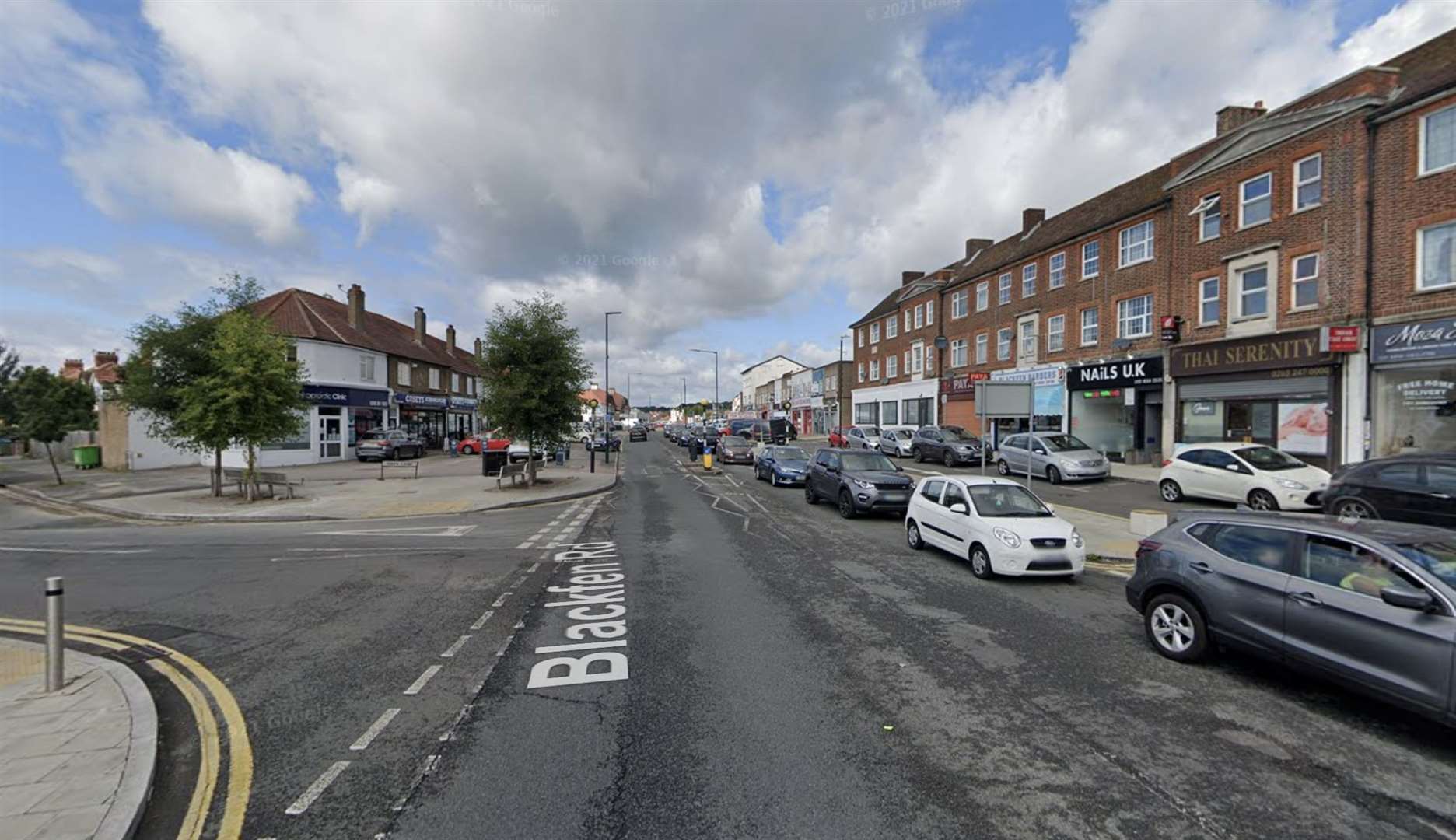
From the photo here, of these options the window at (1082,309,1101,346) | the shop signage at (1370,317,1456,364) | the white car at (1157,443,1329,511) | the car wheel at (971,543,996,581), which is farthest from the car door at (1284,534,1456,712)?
the window at (1082,309,1101,346)

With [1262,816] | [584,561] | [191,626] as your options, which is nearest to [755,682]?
[1262,816]

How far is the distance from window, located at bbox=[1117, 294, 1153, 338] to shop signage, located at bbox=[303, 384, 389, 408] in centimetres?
3548

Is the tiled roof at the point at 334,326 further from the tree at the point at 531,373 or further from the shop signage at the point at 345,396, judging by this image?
the tree at the point at 531,373

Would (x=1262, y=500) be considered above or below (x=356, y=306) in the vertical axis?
below

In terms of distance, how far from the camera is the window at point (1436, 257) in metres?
15.3

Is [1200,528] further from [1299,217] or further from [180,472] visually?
[180,472]

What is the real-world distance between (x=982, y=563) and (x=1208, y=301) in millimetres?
19430

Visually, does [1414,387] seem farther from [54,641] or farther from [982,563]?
[54,641]

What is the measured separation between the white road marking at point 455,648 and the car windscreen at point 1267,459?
1611cm

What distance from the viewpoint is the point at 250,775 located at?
3.75 metres

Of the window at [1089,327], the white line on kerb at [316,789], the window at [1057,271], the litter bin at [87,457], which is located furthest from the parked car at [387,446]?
the window at [1057,271]

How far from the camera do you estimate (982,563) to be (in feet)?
28.5

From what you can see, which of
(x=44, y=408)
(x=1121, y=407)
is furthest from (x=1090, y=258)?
(x=44, y=408)

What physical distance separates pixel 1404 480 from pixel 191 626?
17.4 metres
